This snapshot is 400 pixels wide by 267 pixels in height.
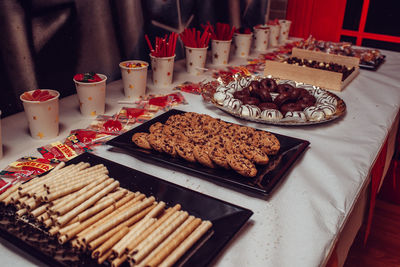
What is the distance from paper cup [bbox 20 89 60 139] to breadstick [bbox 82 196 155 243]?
1.66ft

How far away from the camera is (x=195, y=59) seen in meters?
1.78

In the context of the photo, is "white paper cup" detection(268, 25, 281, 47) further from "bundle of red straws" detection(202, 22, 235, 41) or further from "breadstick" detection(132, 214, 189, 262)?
"breadstick" detection(132, 214, 189, 262)

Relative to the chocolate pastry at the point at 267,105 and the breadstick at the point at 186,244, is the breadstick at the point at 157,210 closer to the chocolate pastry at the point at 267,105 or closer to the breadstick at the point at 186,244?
the breadstick at the point at 186,244

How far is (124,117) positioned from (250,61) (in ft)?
3.65

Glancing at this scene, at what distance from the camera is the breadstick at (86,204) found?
65 cm

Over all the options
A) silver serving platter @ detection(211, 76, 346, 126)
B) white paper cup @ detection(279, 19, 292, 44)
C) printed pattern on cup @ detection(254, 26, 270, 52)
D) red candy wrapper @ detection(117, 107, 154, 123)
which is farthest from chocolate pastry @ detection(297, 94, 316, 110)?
white paper cup @ detection(279, 19, 292, 44)

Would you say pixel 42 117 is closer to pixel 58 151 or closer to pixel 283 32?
pixel 58 151

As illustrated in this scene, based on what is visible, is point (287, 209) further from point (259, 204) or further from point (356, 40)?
point (356, 40)

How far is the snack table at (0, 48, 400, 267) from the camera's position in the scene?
67 centimetres

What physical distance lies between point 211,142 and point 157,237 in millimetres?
396

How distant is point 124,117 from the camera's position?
1.25 m

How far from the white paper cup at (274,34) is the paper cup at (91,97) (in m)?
1.69

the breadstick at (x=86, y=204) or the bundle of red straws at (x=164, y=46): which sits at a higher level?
the bundle of red straws at (x=164, y=46)

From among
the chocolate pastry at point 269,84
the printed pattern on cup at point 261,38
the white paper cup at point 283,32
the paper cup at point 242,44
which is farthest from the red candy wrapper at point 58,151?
the white paper cup at point 283,32
